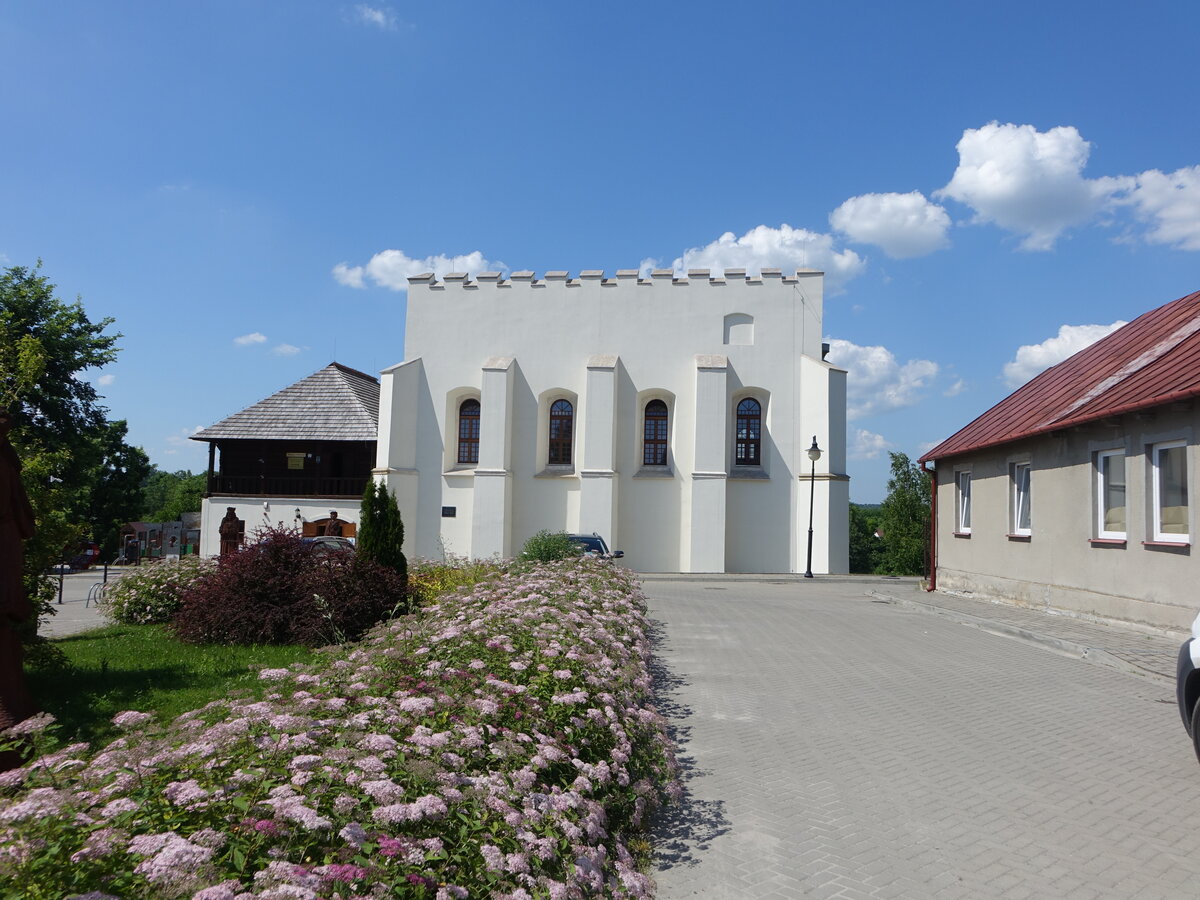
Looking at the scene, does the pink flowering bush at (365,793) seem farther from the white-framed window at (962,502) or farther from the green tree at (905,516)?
the green tree at (905,516)

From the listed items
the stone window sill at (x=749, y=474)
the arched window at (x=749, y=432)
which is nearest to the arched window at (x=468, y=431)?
the stone window sill at (x=749, y=474)

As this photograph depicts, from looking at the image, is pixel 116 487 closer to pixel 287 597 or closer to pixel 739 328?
pixel 739 328

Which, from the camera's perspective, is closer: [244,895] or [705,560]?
[244,895]

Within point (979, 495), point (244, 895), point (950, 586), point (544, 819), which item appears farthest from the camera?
point (950, 586)

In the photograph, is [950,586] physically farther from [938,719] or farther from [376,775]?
[376,775]

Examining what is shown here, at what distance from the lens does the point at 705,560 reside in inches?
1163

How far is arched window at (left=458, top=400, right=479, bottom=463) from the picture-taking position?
3266cm

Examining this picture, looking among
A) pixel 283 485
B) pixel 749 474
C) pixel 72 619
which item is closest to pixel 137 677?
pixel 72 619

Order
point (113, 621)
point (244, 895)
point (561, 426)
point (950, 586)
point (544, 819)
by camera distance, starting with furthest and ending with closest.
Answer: point (561, 426) < point (950, 586) < point (113, 621) < point (544, 819) < point (244, 895)

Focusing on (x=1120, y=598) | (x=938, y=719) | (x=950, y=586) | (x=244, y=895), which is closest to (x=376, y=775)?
(x=244, y=895)

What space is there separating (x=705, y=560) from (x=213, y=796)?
89.5ft

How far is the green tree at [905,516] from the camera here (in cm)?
4509

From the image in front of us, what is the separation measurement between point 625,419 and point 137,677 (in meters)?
23.4

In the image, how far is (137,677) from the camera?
911 centimetres
